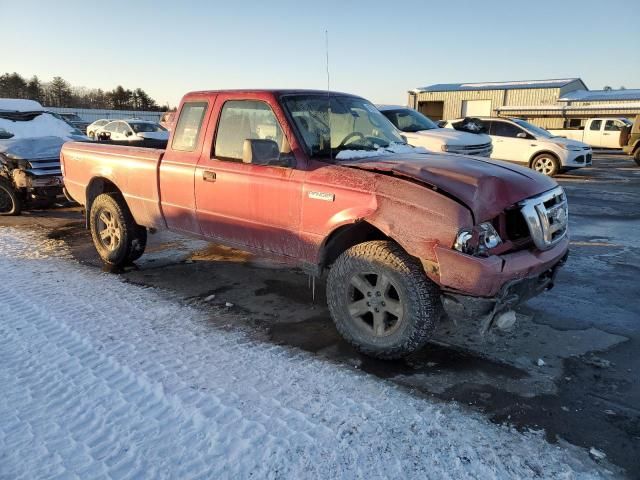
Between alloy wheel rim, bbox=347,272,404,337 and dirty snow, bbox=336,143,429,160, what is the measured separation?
1.02 metres

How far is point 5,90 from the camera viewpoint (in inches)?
2111

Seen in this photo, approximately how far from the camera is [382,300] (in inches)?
131

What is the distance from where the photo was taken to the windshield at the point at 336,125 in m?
3.90

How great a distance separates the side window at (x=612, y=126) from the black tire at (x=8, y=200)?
25.4m

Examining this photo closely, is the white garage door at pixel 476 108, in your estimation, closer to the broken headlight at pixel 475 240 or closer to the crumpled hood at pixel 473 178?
the crumpled hood at pixel 473 178

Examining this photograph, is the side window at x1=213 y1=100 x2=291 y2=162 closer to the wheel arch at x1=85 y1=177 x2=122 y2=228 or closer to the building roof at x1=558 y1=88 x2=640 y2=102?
the wheel arch at x1=85 y1=177 x2=122 y2=228

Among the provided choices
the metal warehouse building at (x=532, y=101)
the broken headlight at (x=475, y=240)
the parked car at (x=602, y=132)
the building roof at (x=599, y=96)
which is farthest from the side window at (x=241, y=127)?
the building roof at (x=599, y=96)

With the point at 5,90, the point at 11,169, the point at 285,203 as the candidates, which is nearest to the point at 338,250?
the point at 285,203

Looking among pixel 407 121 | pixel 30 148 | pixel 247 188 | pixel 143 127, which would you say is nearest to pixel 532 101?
pixel 143 127

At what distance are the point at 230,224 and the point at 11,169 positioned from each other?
6180 mm

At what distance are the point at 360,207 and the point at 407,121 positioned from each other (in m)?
8.36

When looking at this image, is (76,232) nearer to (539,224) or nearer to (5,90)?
(539,224)

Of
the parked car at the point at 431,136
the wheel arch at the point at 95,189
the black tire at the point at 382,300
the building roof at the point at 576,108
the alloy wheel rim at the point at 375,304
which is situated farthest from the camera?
the building roof at the point at 576,108

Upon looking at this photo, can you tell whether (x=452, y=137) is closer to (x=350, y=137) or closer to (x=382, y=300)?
(x=350, y=137)
